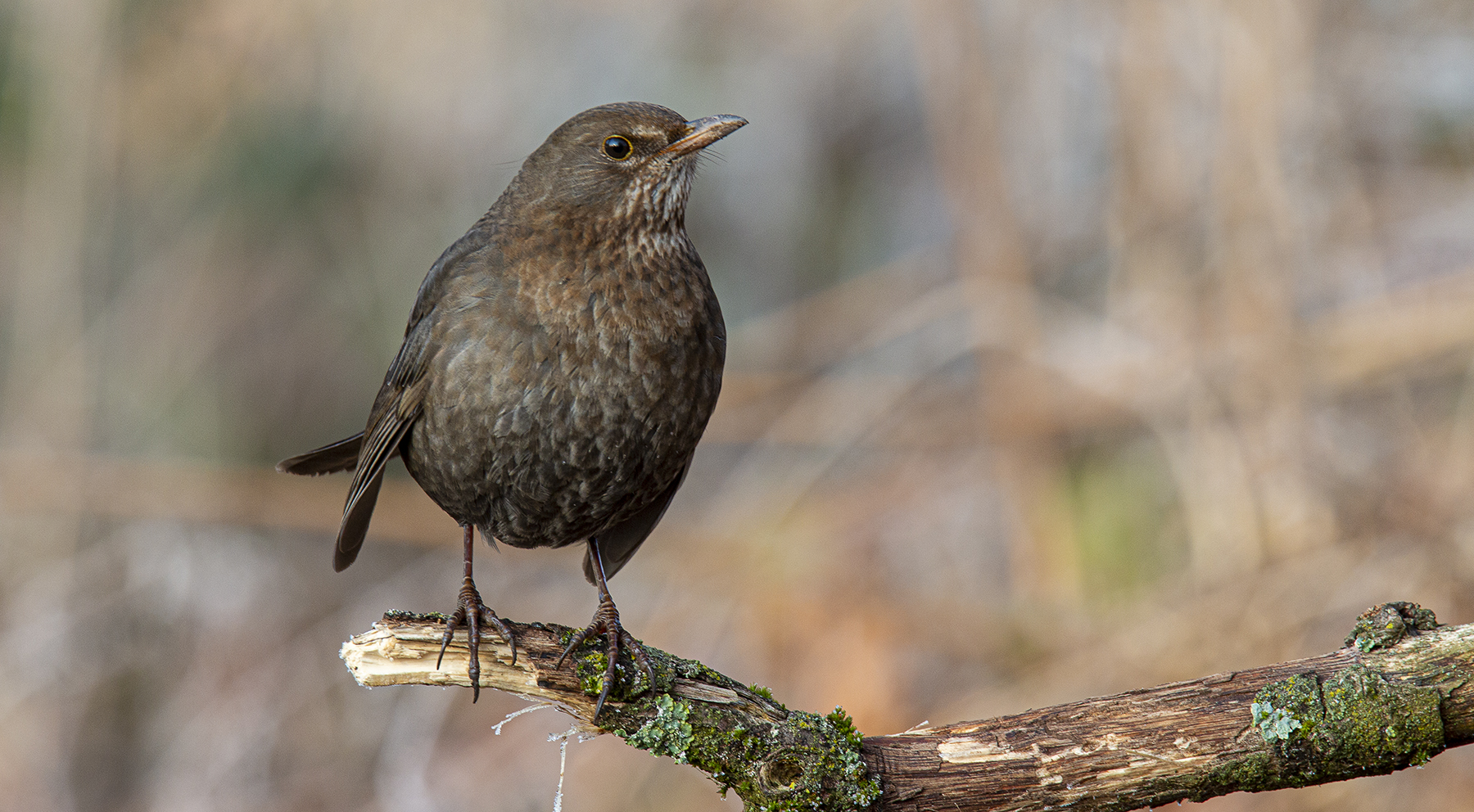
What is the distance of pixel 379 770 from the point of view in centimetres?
577

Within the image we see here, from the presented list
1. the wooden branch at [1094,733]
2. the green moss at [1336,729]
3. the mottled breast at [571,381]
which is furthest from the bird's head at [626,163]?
the green moss at [1336,729]

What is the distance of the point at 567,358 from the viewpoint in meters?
3.07

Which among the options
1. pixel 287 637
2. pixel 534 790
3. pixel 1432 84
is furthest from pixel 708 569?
pixel 1432 84

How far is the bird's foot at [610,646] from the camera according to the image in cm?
279

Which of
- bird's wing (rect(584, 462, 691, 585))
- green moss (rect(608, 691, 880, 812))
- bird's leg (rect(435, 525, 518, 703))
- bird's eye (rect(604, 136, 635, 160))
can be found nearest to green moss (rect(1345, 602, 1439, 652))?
green moss (rect(608, 691, 880, 812))

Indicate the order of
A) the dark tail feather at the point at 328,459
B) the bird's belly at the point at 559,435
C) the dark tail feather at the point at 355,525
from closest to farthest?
the bird's belly at the point at 559,435 → the dark tail feather at the point at 355,525 → the dark tail feather at the point at 328,459

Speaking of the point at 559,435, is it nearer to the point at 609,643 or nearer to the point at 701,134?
the point at 609,643

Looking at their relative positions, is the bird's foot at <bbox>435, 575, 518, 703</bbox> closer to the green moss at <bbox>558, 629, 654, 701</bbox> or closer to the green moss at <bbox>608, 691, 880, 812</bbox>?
the green moss at <bbox>558, 629, 654, 701</bbox>

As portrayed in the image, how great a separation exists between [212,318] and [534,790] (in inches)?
132

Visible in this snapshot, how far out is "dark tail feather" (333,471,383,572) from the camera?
3520mm

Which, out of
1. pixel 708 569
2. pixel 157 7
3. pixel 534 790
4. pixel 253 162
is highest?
pixel 157 7

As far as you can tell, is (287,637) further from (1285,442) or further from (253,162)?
(1285,442)

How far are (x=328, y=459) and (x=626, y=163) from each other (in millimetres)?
1349

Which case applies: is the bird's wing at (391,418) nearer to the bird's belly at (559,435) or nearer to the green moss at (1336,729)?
the bird's belly at (559,435)
